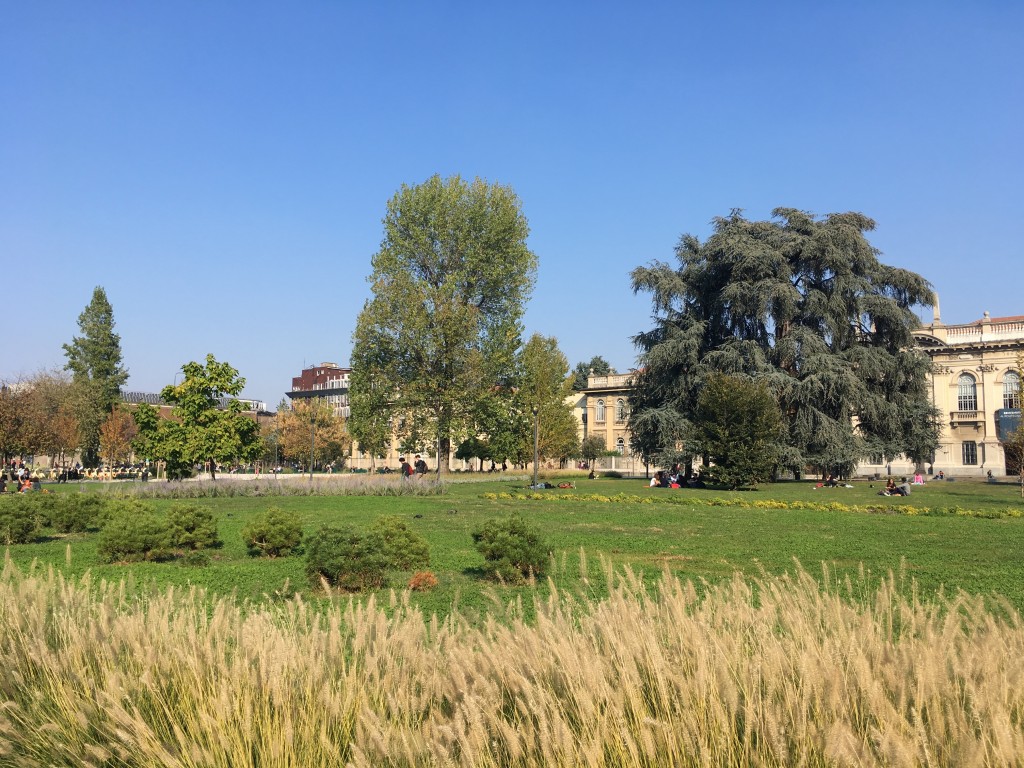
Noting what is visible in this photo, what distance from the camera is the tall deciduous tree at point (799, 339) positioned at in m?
38.9

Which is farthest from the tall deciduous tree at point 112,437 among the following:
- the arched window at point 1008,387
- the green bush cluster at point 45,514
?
the arched window at point 1008,387

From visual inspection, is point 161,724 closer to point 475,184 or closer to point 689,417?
point 689,417

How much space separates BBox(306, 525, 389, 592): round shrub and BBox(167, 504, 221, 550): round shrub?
169 inches

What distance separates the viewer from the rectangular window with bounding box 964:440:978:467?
63781mm

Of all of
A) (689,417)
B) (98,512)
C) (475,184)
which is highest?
(475,184)

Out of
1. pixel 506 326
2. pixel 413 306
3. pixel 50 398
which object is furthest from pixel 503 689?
pixel 50 398

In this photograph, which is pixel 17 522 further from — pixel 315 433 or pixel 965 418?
pixel 315 433

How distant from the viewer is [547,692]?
2773mm

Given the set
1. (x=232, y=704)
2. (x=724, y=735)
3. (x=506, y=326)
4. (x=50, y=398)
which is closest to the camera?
(x=724, y=735)

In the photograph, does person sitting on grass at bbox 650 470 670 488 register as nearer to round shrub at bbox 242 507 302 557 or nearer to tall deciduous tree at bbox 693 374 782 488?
tall deciduous tree at bbox 693 374 782 488

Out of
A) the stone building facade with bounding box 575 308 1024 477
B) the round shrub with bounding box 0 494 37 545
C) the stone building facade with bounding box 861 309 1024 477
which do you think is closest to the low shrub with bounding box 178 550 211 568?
the round shrub with bounding box 0 494 37 545

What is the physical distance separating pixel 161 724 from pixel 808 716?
8.22ft

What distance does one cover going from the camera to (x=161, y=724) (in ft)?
11.3

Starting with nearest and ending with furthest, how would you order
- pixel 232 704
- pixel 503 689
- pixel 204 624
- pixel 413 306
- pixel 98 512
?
1. pixel 503 689
2. pixel 232 704
3. pixel 204 624
4. pixel 98 512
5. pixel 413 306
